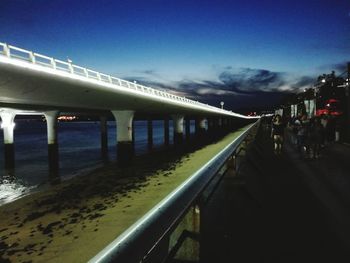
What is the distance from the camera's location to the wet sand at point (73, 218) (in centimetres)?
812

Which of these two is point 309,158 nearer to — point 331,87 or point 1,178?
point 1,178

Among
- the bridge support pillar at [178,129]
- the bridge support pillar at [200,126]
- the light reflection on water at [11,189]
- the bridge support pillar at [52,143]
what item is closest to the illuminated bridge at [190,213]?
the light reflection on water at [11,189]

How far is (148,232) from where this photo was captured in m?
1.78

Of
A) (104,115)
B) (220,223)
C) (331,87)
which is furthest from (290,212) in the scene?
(331,87)

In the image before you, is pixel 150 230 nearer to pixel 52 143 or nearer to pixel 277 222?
pixel 277 222

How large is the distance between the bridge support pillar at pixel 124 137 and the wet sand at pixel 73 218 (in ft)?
43.4

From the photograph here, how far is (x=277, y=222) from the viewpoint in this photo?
5582 millimetres

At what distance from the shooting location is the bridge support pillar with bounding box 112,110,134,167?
1248 inches

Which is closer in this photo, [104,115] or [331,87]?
[104,115]

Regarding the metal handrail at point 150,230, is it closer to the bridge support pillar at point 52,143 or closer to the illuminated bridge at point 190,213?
the illuminated bridge at point 190,213

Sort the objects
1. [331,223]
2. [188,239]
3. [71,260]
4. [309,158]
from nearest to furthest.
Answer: [188,239] → [331,223] → [71,260] → [309,158]

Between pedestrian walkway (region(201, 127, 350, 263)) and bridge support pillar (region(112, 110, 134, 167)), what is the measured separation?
2251cm

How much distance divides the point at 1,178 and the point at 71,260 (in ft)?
73.4

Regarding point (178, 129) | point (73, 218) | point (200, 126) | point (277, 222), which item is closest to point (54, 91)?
point (73, 218)
